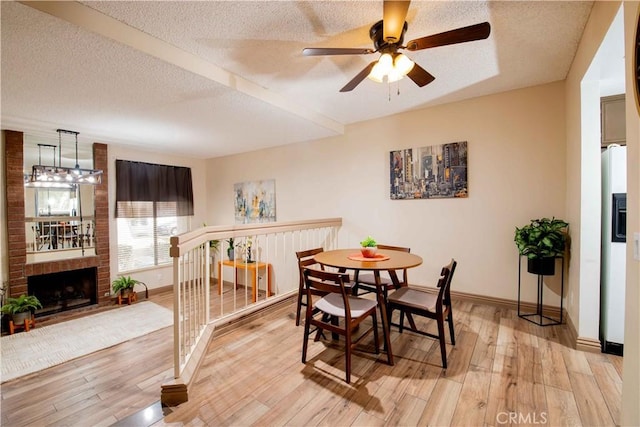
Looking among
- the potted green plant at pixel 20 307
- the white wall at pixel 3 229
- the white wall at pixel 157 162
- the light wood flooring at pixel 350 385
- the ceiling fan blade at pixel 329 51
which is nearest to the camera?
the light wood flooring at pixel 350 385

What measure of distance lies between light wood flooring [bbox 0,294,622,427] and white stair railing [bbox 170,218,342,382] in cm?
24

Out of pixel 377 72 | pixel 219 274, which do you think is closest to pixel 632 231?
pixel 377 72

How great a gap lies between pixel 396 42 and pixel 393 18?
0.29 metres

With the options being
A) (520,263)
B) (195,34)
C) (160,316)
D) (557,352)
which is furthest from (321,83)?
(160,316)

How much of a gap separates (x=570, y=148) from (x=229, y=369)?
3743 millimetres

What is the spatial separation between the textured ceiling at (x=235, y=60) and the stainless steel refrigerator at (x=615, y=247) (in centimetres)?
107

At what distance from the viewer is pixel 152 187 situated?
18.2ft

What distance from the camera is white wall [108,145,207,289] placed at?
502 centimetres

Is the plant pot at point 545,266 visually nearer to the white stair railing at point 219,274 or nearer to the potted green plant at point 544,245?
the potted green plant at point 544,245

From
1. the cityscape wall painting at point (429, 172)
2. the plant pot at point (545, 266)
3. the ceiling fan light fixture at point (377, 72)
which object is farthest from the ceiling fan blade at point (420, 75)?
the plant pot at point (545, 266)

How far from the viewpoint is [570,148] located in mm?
2721

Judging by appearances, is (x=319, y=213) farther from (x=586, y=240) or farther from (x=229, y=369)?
(x=586, y=240)

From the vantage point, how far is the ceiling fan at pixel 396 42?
1.55 m

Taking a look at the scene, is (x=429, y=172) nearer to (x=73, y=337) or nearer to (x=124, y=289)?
(x=73, y=337)
